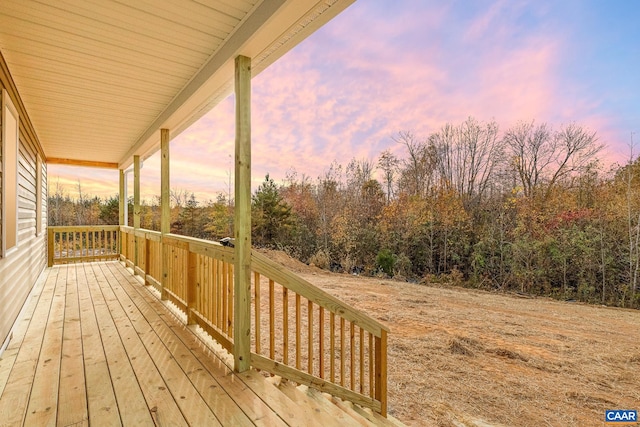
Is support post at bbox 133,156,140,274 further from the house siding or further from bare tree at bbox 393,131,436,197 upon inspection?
bare tree at bbox 393,131,436,197

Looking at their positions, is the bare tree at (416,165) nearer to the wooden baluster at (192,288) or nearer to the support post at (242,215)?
the wooden baluster at (192,288)

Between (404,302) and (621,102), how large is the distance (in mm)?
7881

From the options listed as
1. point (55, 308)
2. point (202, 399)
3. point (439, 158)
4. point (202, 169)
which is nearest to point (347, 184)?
point (439, 158)

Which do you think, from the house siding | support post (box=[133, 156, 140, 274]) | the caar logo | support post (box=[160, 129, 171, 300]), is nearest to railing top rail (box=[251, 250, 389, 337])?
the house siding

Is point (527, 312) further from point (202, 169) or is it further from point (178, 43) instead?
point (202, 169)

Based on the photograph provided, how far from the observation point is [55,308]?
3.66m

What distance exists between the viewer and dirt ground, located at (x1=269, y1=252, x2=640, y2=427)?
2.80m

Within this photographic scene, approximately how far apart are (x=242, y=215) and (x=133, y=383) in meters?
1.34

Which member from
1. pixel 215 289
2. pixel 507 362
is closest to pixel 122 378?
pixel 215 289

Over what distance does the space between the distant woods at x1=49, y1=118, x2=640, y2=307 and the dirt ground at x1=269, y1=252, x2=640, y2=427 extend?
1981mm

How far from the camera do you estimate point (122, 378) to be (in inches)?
79.5

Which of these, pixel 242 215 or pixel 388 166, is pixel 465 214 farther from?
pixel 242 215

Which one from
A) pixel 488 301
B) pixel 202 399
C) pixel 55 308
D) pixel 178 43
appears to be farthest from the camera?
pixel 488 301

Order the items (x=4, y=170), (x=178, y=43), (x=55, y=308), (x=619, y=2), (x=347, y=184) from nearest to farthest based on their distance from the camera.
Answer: (x=178, y=43)
(x=4, y=170)
(x=55, y=308)
(x=619, y=2)
(x=347, y=184)
